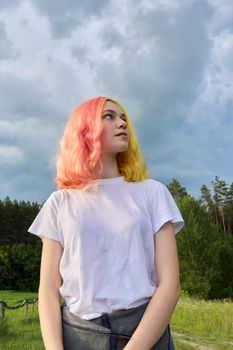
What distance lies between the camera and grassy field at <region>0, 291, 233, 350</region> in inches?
377

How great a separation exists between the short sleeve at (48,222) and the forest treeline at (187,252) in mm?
33252

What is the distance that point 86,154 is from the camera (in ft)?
6.45

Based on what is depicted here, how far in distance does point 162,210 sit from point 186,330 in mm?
13168

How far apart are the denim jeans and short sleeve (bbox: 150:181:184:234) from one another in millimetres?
314

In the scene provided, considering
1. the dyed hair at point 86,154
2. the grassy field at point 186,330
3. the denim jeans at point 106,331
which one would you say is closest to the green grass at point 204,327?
the grassy field at point 186,330

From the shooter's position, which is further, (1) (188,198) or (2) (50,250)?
(1) (188,198)

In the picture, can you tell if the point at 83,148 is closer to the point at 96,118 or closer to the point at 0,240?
the point at 96,118

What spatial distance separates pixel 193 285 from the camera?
34312mm

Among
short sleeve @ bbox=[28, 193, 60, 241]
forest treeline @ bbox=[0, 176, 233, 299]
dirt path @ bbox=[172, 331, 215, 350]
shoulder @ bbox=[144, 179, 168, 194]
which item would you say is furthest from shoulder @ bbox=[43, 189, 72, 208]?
forest treeline @ bbox=[0, 176, 233, 299]

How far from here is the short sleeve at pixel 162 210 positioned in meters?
1.83

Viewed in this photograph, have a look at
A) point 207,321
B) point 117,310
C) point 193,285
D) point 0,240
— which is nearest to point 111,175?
point 117,310

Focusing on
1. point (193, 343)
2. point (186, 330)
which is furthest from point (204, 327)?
point (193, 343)

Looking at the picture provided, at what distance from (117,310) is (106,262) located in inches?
7.0

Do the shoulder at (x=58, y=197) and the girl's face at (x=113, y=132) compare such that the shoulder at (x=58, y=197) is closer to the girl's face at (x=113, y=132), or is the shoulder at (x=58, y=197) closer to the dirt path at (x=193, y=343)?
the girl's face at (x=113, y=132)
